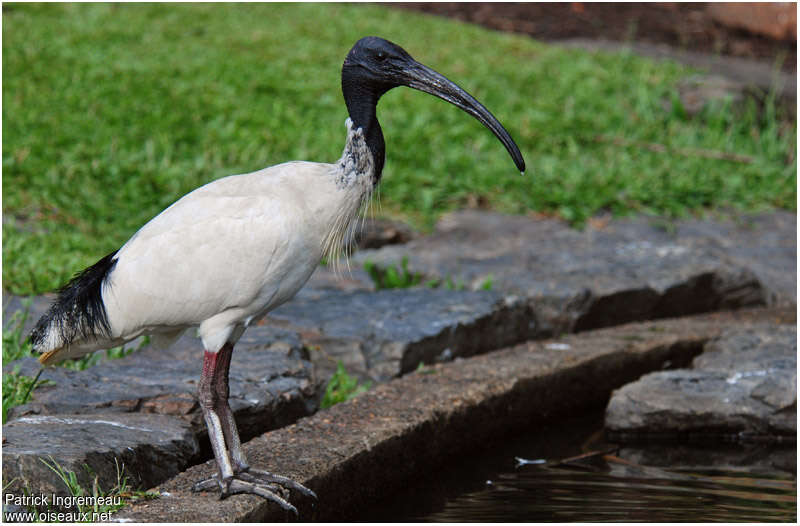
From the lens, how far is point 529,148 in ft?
26.8

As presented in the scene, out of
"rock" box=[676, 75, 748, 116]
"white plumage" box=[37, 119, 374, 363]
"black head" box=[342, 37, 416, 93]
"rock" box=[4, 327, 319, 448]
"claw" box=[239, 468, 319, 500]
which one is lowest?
"claw" box=[239, 468, 319, 500]

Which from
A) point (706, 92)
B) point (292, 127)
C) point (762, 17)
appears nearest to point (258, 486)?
point (292, 127)

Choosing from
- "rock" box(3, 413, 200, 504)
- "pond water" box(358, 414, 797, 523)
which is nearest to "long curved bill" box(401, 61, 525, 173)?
"pond water" box(358, 414, 797, 523)

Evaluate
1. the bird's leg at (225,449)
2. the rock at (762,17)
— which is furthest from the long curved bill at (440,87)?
the rock at (762,17)

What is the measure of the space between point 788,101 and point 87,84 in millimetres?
5874

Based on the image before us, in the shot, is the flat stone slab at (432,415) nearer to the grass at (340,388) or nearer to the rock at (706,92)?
the grass at (340,388)

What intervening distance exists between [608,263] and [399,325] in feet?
5.23

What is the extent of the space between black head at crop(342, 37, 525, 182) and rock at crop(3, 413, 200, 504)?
1101 millimetres

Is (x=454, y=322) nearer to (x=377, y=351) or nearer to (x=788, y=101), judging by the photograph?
(x=377, y=351)

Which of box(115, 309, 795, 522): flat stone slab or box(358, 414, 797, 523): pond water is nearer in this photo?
box(115, 309, 795, 522): flat stone slab

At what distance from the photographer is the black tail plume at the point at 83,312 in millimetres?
3539

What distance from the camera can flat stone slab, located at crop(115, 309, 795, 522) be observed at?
3.51 m

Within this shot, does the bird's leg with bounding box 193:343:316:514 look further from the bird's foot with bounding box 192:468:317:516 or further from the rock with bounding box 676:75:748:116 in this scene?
the rock with bounding box 676:75:748:116

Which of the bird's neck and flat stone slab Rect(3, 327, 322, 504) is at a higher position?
the bird's neck
